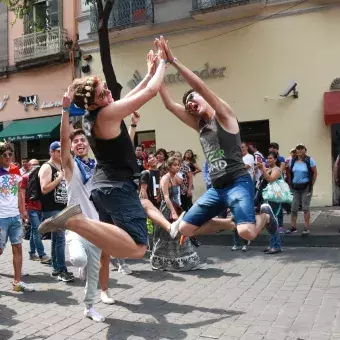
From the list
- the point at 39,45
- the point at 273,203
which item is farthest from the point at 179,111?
the point at 39,45

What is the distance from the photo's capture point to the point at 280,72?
534 inches

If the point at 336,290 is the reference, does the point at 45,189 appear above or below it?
above

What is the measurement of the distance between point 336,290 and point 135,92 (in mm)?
3574

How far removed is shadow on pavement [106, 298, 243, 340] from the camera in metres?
4.34

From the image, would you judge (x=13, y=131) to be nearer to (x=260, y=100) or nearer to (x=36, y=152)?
(x=36, y=152)

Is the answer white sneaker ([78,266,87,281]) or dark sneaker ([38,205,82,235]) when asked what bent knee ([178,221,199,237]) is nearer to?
white sneaker ([78,266,87,281])

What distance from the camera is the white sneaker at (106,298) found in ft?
17.4

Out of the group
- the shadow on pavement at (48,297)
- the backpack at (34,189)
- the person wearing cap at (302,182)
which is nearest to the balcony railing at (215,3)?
the person wearing cap at (302,182)

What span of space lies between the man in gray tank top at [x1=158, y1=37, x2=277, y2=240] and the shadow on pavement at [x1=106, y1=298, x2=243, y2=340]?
918 millimetres

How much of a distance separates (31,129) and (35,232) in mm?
10859

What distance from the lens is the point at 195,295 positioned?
5590 millimetres

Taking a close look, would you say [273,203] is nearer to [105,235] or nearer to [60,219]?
[105,235]

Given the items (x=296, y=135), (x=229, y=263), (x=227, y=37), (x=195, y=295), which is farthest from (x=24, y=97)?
(x=195, y=295)

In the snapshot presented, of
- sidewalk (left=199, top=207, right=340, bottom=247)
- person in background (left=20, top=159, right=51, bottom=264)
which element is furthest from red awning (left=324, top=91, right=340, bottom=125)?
person in background (left=20, top=159, right=51, bottom=264)
